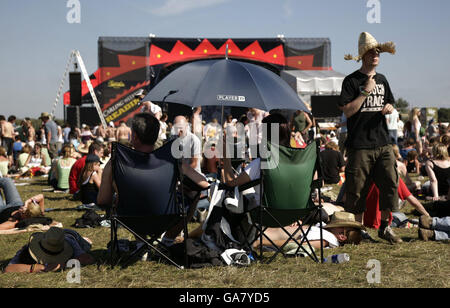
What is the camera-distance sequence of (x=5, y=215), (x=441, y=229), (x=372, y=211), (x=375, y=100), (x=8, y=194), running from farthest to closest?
1. (x=8, y=194)
2. (x=5, y=215)
3. (x=372, y=211)
4. (x=441, y=229)
5. (x=375, y=100)

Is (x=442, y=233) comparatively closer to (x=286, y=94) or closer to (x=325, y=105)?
(x=286, y=94)

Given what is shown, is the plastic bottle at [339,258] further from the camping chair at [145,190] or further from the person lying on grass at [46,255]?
the person lying on grass at [46,255]

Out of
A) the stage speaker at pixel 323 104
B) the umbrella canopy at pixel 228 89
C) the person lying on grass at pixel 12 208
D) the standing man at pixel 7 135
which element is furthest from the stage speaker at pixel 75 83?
the umbrella canopy at pixel 228 89

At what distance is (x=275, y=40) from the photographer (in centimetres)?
2303

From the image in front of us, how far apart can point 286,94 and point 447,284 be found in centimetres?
261

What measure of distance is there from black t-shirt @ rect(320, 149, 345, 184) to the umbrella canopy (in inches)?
156

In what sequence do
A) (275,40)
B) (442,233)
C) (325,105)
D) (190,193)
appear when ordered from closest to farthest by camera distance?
(190,193)
(442,233)
(325,105)
(275,40)

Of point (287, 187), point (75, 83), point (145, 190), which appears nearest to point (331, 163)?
point (287, 187)

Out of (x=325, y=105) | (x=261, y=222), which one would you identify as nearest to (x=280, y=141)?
(x=261, y=222)

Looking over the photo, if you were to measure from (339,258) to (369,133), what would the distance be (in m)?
1.35

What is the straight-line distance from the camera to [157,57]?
73.1ft

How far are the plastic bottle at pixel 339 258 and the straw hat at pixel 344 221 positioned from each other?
71 cm

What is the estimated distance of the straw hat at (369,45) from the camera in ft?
15.5

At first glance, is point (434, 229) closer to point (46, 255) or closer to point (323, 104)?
point (46, 255)
